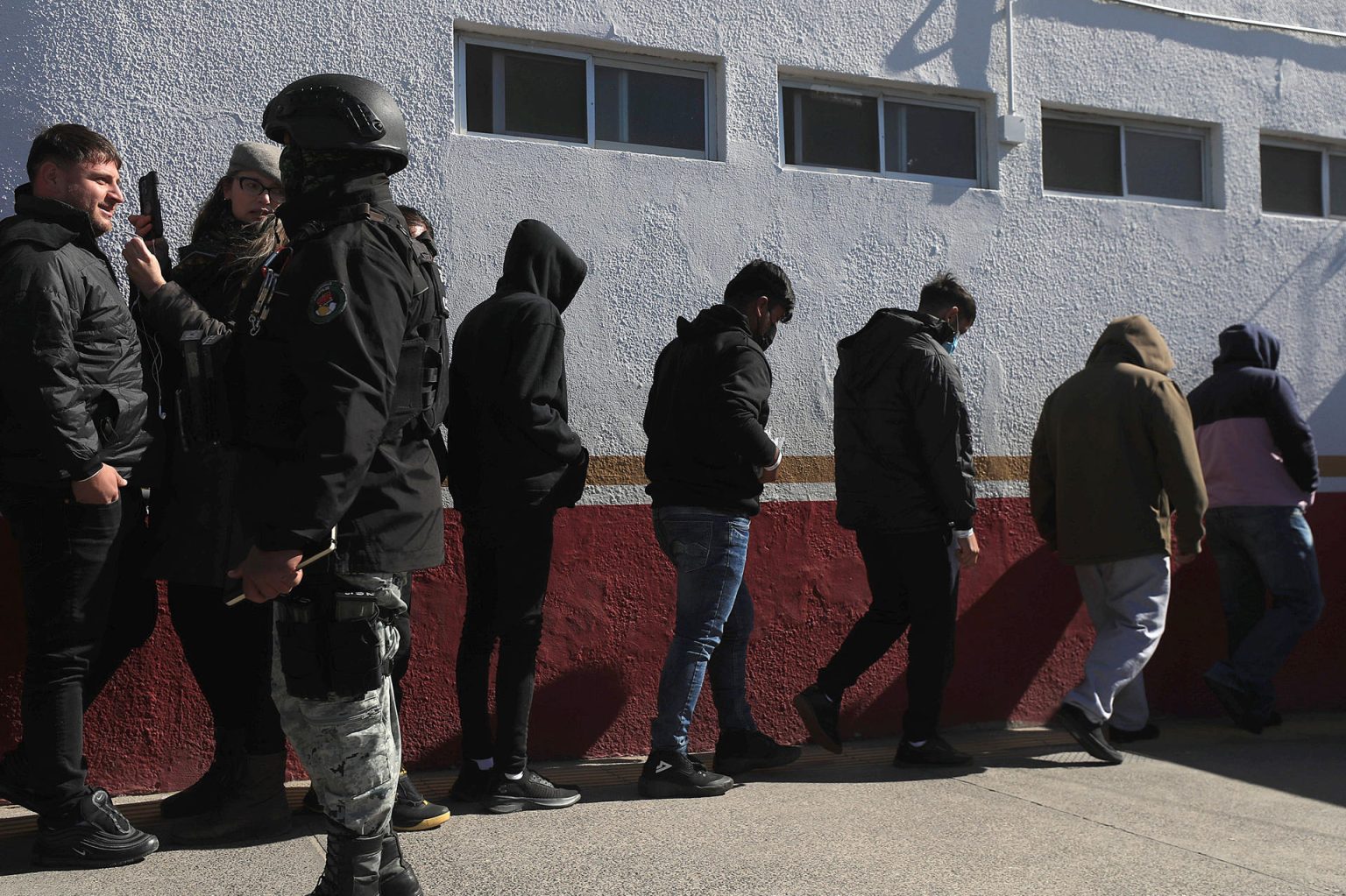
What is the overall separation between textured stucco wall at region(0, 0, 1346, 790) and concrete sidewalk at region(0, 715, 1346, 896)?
493mm

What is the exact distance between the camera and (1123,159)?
6.62 meters

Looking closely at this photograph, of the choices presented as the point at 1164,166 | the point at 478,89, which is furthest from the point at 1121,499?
the point at 478,89

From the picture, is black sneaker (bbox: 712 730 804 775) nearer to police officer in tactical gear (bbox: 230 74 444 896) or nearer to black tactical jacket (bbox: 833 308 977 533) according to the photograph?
black tactical jacket (bbox: 833 308 977 533)

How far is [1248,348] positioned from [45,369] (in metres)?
5.28

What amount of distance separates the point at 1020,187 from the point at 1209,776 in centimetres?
284

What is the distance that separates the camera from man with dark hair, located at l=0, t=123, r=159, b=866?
355 cm

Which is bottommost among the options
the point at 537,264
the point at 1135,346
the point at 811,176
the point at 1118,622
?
the point at 1118,622

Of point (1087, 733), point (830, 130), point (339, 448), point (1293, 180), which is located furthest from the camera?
point (1293, 180)

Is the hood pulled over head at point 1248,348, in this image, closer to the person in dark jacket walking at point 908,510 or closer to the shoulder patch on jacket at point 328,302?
the person in dark jacket walking at point 908,510

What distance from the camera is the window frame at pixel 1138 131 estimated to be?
643 centimetres

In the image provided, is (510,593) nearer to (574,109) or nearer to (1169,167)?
(574,109)

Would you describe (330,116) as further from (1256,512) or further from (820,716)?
(1256,512)

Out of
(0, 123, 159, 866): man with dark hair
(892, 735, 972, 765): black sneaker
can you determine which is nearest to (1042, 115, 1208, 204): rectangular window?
(892, 735, 972, 765): black sneaker

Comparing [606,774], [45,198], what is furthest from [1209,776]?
[45,198]
